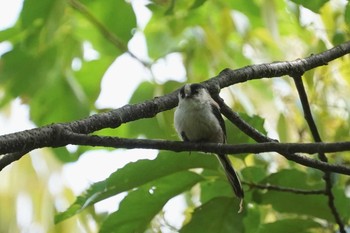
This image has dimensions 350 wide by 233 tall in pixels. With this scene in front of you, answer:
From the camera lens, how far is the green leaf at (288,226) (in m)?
1.38

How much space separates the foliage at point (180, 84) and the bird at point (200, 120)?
0.06 metres

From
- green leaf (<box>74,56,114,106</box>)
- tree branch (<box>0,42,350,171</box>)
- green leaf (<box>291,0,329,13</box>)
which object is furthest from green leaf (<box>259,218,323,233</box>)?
green leaf (<box>74,56,114,106</box>)

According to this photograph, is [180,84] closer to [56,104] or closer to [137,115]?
[56,104]

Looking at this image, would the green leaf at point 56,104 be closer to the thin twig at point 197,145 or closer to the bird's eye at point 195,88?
the bird's eye at point 195,88

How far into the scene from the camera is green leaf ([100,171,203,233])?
1.31 m

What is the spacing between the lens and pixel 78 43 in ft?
5.84

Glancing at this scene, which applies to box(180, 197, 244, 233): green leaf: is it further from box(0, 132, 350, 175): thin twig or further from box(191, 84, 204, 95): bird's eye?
box(0, 132, 350, 175): thin twig

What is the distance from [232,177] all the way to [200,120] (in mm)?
139

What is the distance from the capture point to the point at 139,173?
1242 mm

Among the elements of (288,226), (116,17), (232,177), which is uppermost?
(116,17)

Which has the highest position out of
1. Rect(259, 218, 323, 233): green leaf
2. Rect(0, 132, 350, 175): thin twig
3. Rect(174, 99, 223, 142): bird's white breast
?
Rect(0, 132, 350, 175): thin twig

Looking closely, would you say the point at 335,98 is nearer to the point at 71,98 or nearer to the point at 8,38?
the point at 71,98

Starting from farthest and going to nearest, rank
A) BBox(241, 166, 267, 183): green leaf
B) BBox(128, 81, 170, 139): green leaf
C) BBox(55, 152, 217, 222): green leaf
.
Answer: BBox(128, 81, 170, 139): green leaf → BBox(241, 166, 267, 183): green leaf → BBox(55, 152, 217, 222): green leaf

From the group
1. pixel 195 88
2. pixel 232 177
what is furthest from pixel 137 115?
pixel 232 177
